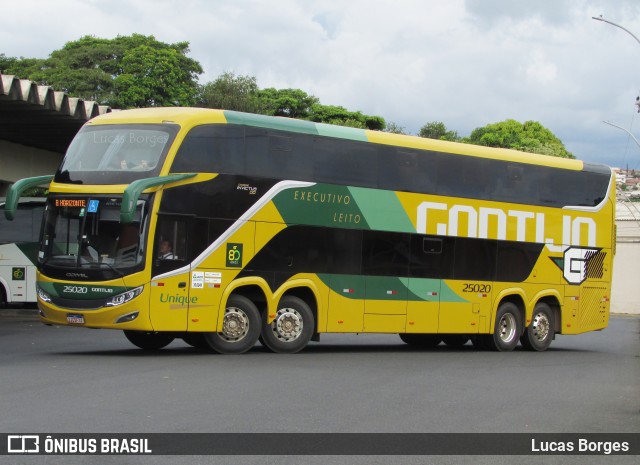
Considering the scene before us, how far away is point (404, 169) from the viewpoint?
20.1 metres

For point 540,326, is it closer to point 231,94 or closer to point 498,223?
point 498,223

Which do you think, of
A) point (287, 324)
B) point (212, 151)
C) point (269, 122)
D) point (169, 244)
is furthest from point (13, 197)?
point (287, 324)

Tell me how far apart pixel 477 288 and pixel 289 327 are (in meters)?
4.89

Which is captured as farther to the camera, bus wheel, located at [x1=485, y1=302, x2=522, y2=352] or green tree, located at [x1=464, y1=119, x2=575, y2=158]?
green tree, located at [x1=464, y1=119, x2=575, y2=158]

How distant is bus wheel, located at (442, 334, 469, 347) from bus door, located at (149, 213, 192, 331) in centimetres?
856

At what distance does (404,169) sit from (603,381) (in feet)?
19.5

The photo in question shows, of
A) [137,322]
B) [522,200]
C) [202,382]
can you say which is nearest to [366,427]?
[202,382]

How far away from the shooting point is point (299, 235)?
18625 mm

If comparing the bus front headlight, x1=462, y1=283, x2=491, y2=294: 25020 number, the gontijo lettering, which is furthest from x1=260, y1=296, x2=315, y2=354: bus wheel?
x1=462, y1=283, x2=491, y2=294: 25020 number

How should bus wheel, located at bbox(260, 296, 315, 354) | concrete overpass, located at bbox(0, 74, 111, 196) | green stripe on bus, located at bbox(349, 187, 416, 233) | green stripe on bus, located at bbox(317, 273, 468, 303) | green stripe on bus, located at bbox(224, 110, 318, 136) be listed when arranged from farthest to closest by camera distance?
concrete overpass, located at bbox(0, 74, 111, 196)
green stripe on bus, located at bbox(349, 187, 416, 233)
green stripe on bus, located at bbox(317, 273, 468, 303)
bus wheel, located at bbox(260, 296, 315, 354)
green stripe on bus, located at bbox(224, 110, 318, 136)

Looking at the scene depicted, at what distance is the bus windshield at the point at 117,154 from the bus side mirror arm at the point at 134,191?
225mm

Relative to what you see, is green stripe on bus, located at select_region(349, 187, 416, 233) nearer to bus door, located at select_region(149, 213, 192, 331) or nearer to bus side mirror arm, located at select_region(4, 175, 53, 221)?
bus door, located at select_region(149, 213, 192, 331)

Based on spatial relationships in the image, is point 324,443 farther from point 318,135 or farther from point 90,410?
point 318,135

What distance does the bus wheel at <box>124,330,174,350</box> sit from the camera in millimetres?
19000
